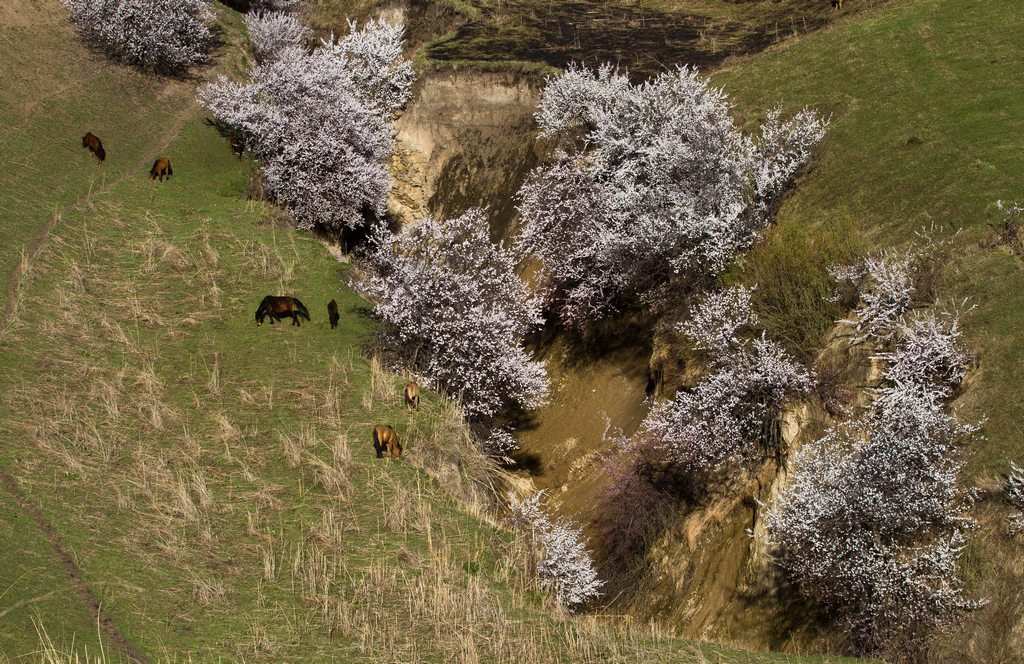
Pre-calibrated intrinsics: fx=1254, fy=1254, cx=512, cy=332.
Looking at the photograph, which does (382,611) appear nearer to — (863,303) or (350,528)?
(350,528)

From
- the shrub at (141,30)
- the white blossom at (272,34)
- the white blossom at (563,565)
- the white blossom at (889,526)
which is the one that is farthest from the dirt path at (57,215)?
the white blossom at (889,526)

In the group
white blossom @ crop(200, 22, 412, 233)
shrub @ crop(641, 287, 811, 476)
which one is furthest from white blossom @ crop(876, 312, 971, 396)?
white blossom @ crop(200, 22, 412, 233)

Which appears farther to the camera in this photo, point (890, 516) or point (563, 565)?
point (563, 565)

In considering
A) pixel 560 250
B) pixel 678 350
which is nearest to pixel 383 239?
pixel 560 250

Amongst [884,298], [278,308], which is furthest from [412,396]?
[884,298]

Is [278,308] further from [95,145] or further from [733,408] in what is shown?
[95,145]

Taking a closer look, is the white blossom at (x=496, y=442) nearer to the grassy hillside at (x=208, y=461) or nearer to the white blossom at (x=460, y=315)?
the white blossom at (x=460, y=315)
